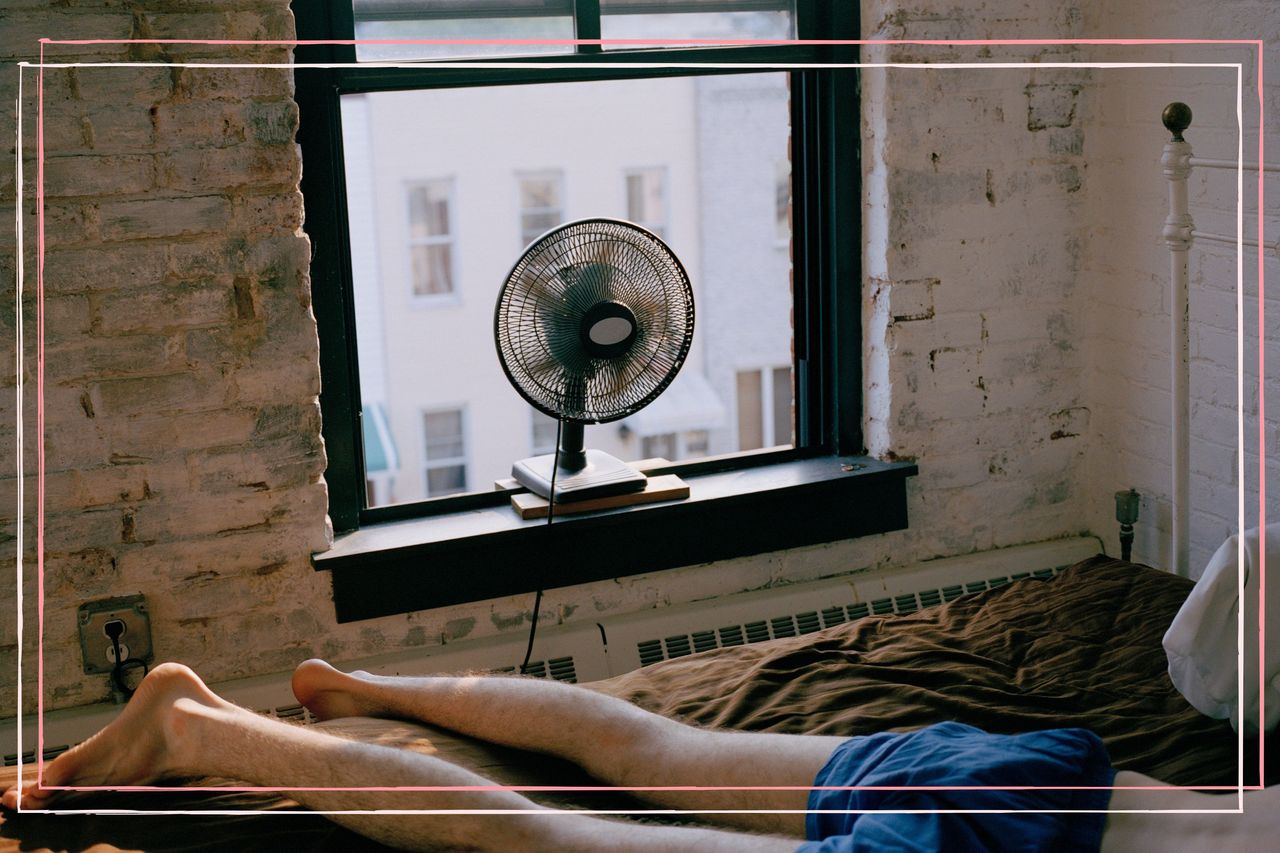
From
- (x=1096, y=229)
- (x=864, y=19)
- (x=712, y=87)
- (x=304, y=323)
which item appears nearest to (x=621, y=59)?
(x=864, y=19)

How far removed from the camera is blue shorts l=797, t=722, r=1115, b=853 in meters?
1.46

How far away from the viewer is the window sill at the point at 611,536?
8.05 ft

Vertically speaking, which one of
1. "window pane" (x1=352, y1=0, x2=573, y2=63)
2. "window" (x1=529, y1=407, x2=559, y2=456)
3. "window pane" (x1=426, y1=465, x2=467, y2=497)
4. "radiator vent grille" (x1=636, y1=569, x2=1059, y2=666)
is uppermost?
"window pane" (x1=352, y1=0, x2=573, y2=63)

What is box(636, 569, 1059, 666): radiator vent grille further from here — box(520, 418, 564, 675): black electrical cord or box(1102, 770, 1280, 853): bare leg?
box(1102, 770, 1280, 853): bare leg

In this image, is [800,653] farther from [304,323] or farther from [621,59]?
[621,59]

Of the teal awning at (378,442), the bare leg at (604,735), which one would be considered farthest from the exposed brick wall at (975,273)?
the teal awning at (378,442)

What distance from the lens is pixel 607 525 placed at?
256cm

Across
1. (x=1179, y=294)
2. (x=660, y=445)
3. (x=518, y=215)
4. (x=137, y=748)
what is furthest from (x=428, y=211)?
(x=137, y=748)

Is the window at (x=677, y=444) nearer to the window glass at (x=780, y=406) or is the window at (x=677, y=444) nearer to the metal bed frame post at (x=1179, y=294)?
the window glass at (x=780, y=406)

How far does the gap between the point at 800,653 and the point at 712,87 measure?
7.69 metres

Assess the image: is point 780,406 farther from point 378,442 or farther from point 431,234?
point 378,442

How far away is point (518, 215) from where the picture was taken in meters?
9.26

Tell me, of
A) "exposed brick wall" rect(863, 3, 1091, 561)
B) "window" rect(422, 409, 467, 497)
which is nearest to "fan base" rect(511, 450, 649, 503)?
"exposed brick wall" rect(863, 3, 1091, 561)

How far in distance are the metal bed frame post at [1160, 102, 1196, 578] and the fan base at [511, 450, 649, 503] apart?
104 cm
